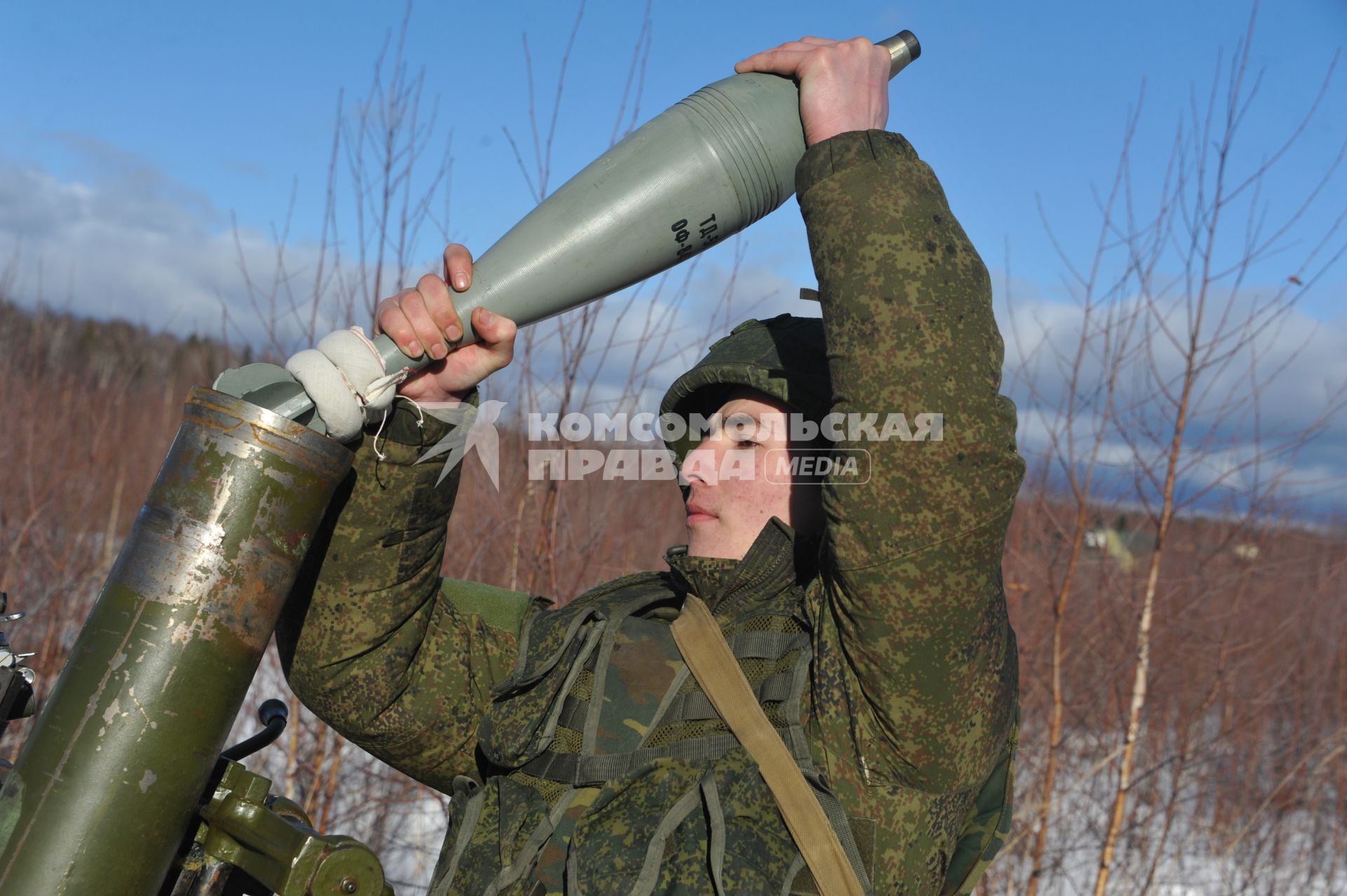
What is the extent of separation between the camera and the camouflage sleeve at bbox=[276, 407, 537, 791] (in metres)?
2.11

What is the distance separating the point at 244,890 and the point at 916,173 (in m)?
1.87

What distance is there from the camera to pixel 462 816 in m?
2.07

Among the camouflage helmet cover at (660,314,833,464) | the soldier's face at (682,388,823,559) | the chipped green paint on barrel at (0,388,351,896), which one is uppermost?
the camouflage helmet cover at (660,314,833,464)

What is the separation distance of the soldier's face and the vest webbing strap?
0.18 meters

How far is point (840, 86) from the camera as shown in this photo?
1923 mm

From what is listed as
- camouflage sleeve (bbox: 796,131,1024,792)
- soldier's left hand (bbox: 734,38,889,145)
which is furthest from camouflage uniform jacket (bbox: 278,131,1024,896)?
soldier's left hand (bbox: 734,38,889,145)

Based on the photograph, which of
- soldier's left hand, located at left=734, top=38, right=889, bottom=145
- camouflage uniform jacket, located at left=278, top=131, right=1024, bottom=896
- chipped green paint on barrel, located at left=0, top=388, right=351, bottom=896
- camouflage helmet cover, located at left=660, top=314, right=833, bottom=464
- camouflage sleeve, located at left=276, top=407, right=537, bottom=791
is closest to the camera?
chipped green paint on barrel, located at left=0, top=388, right=351, bottom=896

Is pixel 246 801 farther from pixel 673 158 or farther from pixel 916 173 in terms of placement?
pixel 916 173

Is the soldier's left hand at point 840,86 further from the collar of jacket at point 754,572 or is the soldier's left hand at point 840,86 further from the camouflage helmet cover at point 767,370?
the collar of jacket at point 754,572

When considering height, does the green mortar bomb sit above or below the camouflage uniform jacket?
above

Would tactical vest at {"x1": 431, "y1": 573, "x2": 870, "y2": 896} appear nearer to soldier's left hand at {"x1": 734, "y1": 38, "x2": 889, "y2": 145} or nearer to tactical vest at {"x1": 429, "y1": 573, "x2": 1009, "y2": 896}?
tactical vest at {"x1": 429, "y1": 573, "x2": 1009, "y2": 896}

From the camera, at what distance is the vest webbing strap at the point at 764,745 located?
5.49 ft

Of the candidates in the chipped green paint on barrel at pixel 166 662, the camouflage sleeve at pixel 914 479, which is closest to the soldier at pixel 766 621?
the camouflage sleeve at pixel 914 479

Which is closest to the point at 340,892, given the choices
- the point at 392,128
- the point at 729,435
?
the point at 729,435
